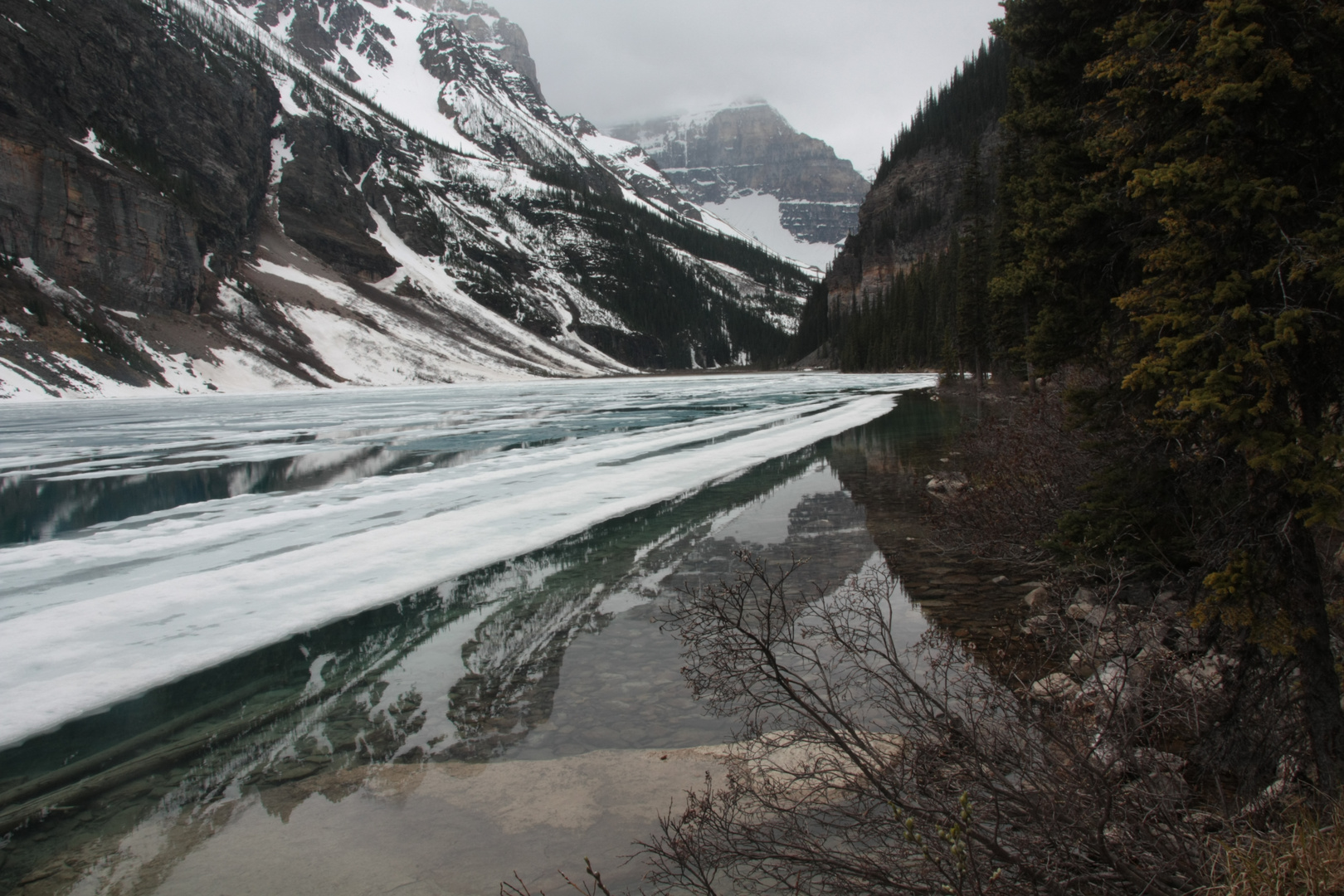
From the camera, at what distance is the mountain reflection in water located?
3.82m

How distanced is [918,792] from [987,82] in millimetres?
126239

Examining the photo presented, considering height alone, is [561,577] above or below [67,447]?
below

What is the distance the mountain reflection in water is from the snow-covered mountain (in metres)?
55.0

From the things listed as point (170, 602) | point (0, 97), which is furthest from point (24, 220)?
point (170, 602)

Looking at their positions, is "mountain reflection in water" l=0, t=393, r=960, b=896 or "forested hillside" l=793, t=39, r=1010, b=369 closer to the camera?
"mountain reflection in water" l=0, t=393, r=960, b=896

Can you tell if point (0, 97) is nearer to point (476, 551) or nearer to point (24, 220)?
point (24, 220)

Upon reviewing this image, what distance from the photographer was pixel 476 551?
9797 mm

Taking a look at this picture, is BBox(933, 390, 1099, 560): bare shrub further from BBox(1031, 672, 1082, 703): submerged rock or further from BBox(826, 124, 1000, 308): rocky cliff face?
BBox(826, 124, 1000, 308): rocky cliff face

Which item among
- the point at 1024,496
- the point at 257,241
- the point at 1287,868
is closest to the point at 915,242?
the point at 257,241

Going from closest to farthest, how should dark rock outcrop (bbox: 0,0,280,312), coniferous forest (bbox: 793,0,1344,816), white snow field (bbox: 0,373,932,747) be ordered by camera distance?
coniferous forest (bbox: 793,0,1344,816), white snow field (bbox: 0,373,932,747), dark rock outcrop (bbox: 0,0,280,312)

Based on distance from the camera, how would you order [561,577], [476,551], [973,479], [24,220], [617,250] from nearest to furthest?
[561,577] < [476,551] < [973,479] < [24,220] < [617,250]

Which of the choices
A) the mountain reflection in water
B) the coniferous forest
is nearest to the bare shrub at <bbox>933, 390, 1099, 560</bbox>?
the mountain reflection in water

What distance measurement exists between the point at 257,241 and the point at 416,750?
109 metres

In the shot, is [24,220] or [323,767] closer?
[323,767]
